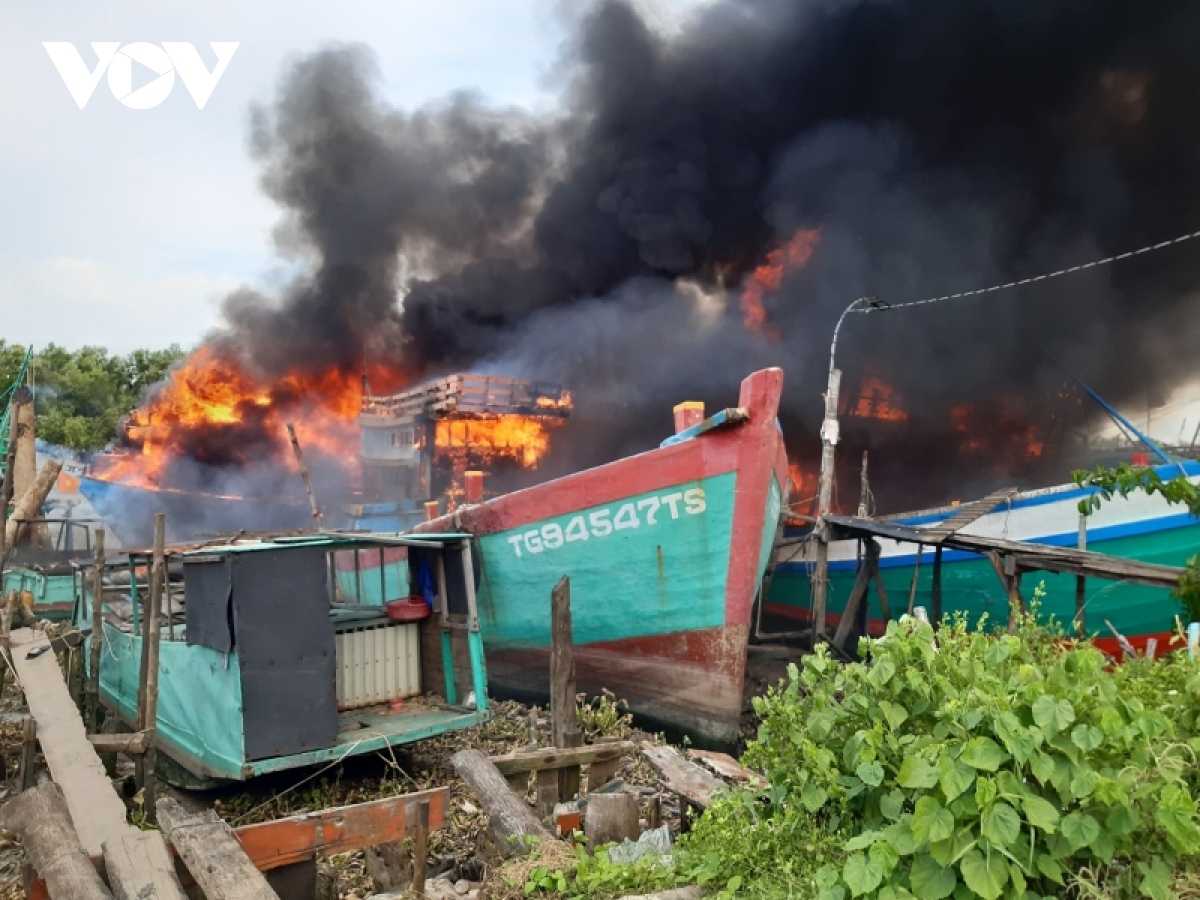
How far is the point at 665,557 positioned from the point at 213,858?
6.80 meters

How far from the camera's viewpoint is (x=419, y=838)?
4.51 meters

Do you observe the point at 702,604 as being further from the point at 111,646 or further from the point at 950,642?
the point at 111,646

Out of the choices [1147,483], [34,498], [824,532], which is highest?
[34,498]

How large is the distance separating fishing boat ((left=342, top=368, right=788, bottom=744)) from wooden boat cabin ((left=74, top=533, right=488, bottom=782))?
1938 millimetres

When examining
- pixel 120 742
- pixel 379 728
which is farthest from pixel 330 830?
pixel 379 728

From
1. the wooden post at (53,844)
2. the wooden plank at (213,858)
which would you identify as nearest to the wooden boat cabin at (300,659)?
the wooden post at (53,844)

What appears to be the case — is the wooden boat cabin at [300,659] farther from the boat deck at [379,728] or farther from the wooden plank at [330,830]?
the wooden plank at [330,830]

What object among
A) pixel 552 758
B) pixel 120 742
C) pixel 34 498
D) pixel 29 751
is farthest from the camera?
pixel 34 498

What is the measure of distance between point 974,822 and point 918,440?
23.8m

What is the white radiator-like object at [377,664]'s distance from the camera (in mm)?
8438

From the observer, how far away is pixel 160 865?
3510mm

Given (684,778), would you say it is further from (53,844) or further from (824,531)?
(824,531)

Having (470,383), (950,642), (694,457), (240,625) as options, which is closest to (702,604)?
(694,457)

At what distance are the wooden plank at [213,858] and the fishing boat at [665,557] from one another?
6529mm
